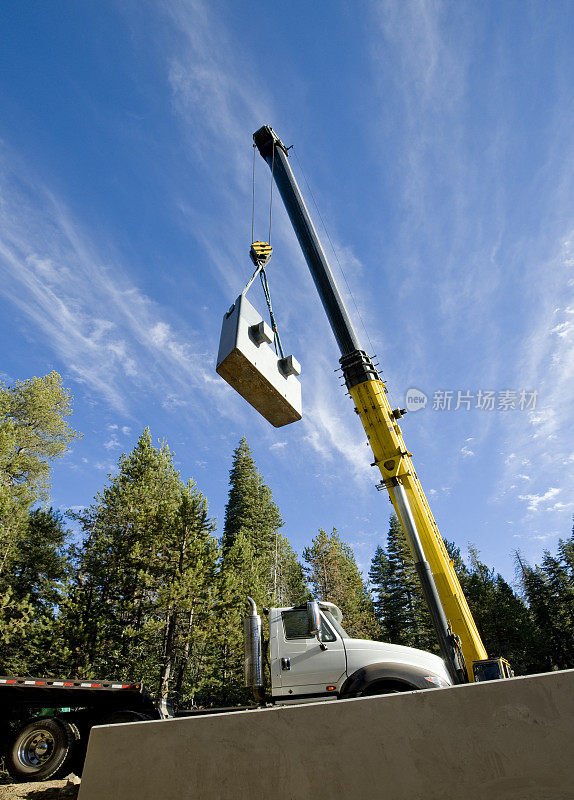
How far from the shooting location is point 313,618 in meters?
5.84

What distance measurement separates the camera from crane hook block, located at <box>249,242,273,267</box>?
7670 millimetres

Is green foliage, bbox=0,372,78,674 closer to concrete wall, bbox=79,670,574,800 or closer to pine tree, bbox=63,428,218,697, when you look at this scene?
pine tree, bbox=63,428,218,697

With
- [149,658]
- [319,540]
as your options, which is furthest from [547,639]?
[149,658]

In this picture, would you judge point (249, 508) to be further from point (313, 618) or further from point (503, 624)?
point (313, 618)

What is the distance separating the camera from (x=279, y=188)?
32.5ft

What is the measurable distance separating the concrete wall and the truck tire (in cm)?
615

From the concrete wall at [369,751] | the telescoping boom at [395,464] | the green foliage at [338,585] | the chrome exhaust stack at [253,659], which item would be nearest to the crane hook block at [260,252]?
the telescoping boom at [395,464]

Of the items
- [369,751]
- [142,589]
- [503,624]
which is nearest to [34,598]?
[142,589]

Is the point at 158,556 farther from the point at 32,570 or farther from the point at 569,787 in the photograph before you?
the point at 569,787

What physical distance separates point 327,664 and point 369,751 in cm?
359

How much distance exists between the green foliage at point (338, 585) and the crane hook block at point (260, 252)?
2625 cm

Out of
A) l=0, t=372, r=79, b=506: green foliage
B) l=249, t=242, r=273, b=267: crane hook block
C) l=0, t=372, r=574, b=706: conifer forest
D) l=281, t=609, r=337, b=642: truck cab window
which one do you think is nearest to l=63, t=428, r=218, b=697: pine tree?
l=0, t=372, r=574, b=706: conifer forest

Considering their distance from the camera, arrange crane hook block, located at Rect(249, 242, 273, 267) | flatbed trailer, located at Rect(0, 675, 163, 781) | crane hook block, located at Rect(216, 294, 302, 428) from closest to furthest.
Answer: crane hook block, located at Rect(216, 294, 302, 428), flatbed trailer, located at Rect(0, 675, 163, 781), crane hook block, located at Rect(249, 242, 273, 267)

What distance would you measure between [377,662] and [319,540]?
2816 cm
